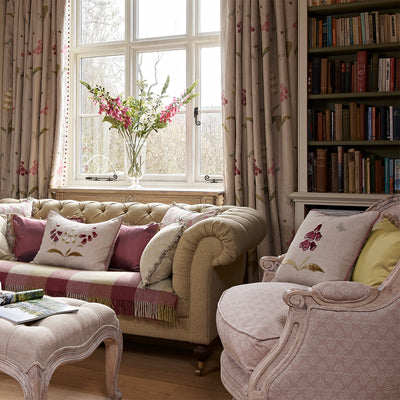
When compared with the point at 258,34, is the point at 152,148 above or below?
below

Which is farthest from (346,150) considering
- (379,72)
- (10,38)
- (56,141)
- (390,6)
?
(10,38)

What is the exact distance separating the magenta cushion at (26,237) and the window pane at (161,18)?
1841 millimetres

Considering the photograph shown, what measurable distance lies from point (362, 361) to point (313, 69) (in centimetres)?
214

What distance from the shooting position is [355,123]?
3244 millimetres

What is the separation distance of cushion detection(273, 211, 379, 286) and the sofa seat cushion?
0.17 metres

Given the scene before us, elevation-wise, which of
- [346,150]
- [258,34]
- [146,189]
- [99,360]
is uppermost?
[258,34]

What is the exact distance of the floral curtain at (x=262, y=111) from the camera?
11.4ft

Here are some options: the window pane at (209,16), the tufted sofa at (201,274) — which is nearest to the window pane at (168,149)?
the window pane at (209,16)

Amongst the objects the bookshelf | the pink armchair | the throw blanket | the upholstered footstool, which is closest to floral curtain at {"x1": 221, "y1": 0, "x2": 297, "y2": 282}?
the bookshelf

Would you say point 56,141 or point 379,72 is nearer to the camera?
point 379,72

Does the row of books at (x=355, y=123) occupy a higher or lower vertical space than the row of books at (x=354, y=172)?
higher

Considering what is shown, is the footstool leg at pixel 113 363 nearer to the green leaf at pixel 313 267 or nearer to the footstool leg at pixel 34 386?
the footstool leg at pixel 34 386

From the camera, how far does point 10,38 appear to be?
437 centimetres

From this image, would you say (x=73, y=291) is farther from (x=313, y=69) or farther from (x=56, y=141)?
(x=313, y=69)
